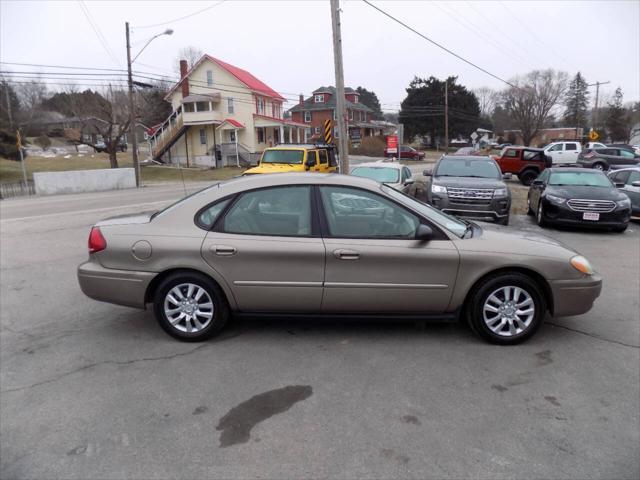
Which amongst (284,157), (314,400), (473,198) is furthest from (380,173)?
(314,400)

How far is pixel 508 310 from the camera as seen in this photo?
172 inches

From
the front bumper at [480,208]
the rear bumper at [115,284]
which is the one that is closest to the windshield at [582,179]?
the front bumper at [480,208]

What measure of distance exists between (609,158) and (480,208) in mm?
20351

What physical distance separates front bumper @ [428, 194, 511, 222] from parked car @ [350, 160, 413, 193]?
184 centimetres

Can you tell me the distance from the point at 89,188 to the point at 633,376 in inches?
1009

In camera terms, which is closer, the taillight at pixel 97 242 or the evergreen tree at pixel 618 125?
the taillight at pixel 97 242

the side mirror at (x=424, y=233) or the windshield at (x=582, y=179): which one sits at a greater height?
the side mirror at (x=424, y=233)

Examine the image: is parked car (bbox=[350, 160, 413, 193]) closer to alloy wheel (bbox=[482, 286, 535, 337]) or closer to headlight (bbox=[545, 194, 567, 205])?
headlight (bbox=[545, 194, 567, 205])

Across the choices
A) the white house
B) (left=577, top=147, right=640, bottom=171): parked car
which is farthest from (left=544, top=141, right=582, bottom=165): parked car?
the white house

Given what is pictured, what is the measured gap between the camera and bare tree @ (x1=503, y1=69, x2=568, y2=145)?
224 ft

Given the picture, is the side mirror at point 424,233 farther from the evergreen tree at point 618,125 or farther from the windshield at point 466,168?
the evergreen tree at point 618,125

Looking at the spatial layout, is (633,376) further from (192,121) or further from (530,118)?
(530,118)

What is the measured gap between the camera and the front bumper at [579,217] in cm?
1052

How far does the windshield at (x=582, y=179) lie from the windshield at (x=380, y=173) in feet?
12.4
